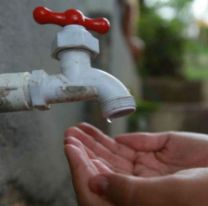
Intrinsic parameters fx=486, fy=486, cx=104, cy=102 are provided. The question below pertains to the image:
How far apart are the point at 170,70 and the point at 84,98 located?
643cm

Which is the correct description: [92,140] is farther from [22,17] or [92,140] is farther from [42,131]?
[22,17]

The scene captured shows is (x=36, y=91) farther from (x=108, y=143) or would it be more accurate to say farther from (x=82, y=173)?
(x=108, y=143)

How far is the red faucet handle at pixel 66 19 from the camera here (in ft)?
2.33

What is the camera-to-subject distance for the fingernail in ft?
2.28

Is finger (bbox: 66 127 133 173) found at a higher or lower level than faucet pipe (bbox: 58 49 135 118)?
lower

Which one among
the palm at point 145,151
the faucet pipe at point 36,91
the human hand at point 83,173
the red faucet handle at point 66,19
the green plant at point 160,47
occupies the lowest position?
the green plant at point 160,47

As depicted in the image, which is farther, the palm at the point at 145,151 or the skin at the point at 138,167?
the palm at the point at 145,151

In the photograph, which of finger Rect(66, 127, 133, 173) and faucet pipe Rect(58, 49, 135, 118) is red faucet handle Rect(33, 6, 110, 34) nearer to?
faucet pipe Rect(58, 49, 135, 118)

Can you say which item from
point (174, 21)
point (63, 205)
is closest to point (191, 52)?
point (174, 21)

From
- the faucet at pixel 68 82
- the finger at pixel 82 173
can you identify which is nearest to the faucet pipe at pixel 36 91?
the faucet at pixel 68 82

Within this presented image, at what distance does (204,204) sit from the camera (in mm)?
676

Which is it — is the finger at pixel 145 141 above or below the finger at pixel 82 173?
below

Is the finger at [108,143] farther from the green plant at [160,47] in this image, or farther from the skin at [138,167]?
the green plant at [160,47]

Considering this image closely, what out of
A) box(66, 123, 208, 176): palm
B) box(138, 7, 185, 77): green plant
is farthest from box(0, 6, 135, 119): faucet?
box(138, 7, 185, 77): green plant
